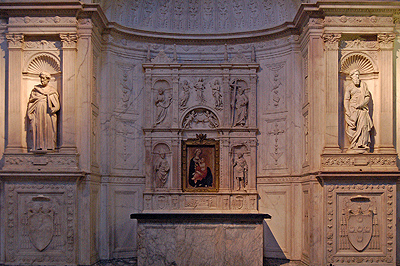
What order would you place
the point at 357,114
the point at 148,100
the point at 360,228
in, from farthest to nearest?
the point at 148,100 → the point at 357,114 → the point at 360,228

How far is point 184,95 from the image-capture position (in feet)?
43.0

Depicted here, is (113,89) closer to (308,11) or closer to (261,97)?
(261,97)

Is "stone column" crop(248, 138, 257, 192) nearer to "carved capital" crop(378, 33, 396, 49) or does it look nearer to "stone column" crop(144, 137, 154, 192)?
"stone column" crop(144, 137, 154, 192)

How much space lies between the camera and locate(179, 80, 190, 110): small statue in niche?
515 inches

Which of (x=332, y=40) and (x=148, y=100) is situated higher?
(x=332, y=40)

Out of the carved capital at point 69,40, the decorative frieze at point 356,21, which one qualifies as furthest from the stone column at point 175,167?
the decorative frieze at point 356,21

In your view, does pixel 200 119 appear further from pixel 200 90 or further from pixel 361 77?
pixel 361 77

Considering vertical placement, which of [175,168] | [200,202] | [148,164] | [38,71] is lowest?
[200,202]

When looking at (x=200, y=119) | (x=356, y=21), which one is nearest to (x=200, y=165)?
(x=200, y=119)

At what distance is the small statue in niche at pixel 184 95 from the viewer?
13.1 metres

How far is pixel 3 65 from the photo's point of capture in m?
11.4

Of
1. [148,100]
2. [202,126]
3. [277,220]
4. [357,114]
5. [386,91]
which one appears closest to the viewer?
[357,114]

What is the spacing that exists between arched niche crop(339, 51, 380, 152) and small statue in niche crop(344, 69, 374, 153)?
166mm

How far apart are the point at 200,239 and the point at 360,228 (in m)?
3.61
